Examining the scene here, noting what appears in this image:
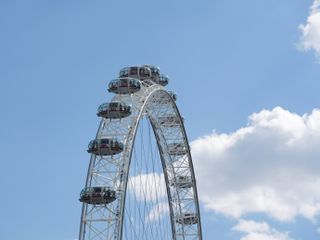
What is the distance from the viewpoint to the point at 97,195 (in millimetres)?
61469

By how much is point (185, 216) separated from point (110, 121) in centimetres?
2274

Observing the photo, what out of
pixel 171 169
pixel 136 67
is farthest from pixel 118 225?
pixel 171 169

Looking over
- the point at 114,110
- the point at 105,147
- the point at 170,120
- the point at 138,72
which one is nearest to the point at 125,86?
the point at 114,110

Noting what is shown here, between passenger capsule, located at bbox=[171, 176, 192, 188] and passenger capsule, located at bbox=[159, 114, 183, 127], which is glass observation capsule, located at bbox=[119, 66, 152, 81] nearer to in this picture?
passenger capsule, located at bbox=[159, 114, 183, 127]

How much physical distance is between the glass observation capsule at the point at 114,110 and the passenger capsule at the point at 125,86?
2995mm

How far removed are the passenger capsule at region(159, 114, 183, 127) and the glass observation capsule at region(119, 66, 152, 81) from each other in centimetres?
788

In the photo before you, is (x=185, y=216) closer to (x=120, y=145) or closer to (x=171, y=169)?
(x=171, y=169)

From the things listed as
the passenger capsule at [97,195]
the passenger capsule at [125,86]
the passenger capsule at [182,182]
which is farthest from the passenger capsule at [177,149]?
the passenger capsule at [97,195]

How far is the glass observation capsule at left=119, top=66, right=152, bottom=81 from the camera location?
7494 cm

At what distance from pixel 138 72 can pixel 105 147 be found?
43.5 feet

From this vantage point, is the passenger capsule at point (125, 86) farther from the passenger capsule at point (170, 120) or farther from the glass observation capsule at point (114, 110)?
the passenger capsule at point (170, 120)

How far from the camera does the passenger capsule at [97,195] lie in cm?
6134

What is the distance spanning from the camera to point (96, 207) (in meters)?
63.0

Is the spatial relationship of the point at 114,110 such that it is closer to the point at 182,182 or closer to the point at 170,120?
the point at 170,120
